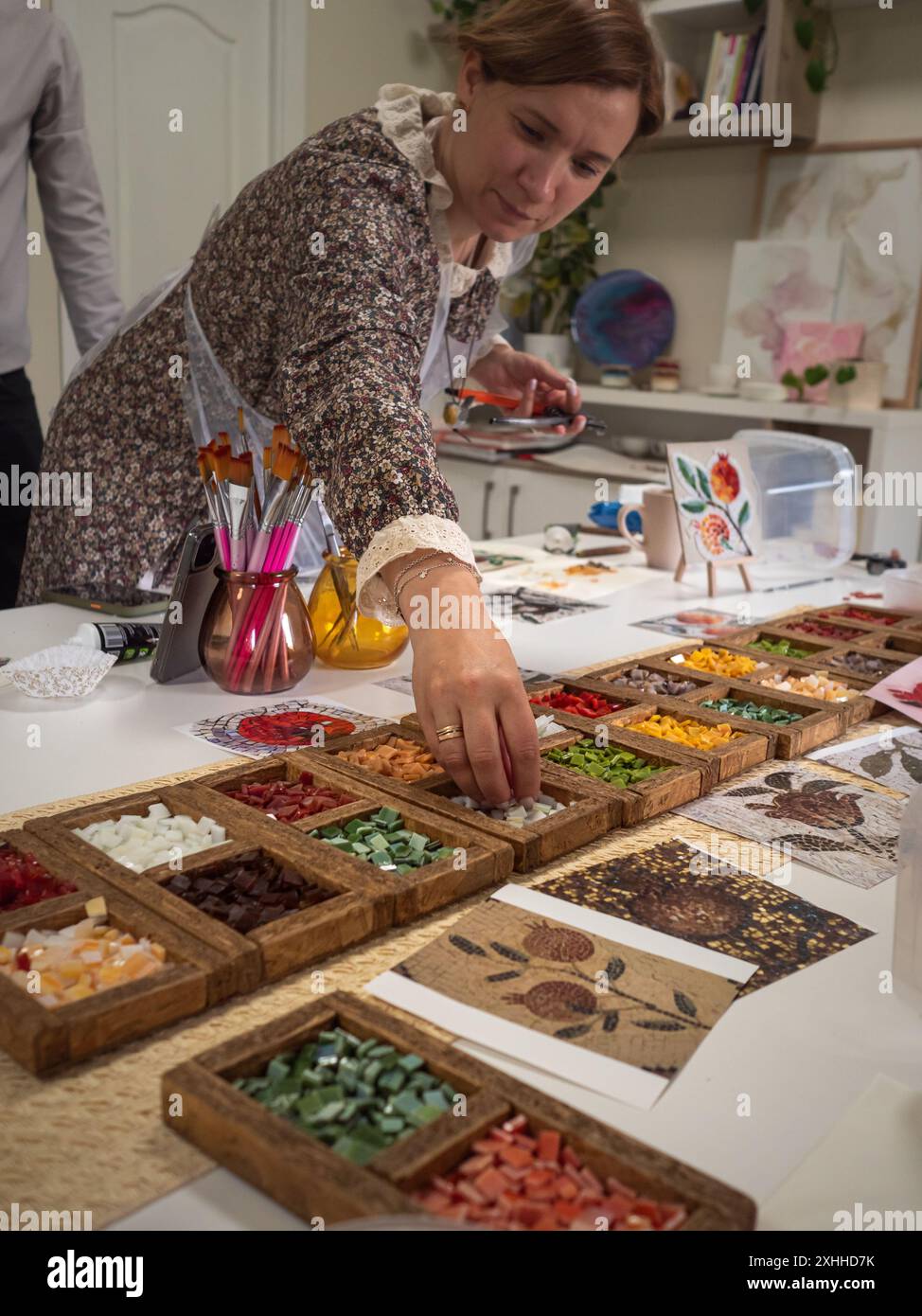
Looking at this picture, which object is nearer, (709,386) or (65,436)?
(65,436)

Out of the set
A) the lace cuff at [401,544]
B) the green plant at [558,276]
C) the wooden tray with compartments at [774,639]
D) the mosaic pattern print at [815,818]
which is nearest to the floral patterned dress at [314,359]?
the lace cuff at [401,544]

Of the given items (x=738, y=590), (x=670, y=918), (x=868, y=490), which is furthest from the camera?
(x=868, y=490)

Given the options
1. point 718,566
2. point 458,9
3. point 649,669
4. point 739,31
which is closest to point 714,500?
point 718,566

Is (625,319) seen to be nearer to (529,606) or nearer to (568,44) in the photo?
(529,606)

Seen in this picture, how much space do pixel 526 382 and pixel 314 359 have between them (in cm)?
93

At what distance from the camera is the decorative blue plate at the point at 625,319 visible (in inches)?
158

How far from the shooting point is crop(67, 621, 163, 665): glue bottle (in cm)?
137

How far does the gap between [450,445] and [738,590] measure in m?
1.98

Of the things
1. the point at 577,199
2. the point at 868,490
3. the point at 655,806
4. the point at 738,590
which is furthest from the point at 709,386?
the point at 655,806

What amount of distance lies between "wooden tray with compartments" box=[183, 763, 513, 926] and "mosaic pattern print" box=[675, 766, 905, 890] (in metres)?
0.25

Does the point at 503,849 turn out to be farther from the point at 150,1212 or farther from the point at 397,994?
the point at 150,1212

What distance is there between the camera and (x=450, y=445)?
3811mm

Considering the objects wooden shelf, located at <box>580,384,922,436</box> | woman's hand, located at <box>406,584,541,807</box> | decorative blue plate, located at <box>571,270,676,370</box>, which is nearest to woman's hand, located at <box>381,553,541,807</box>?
woman's hand, located at <box>406,584,541,807</box>

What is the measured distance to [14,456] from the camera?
222cm
